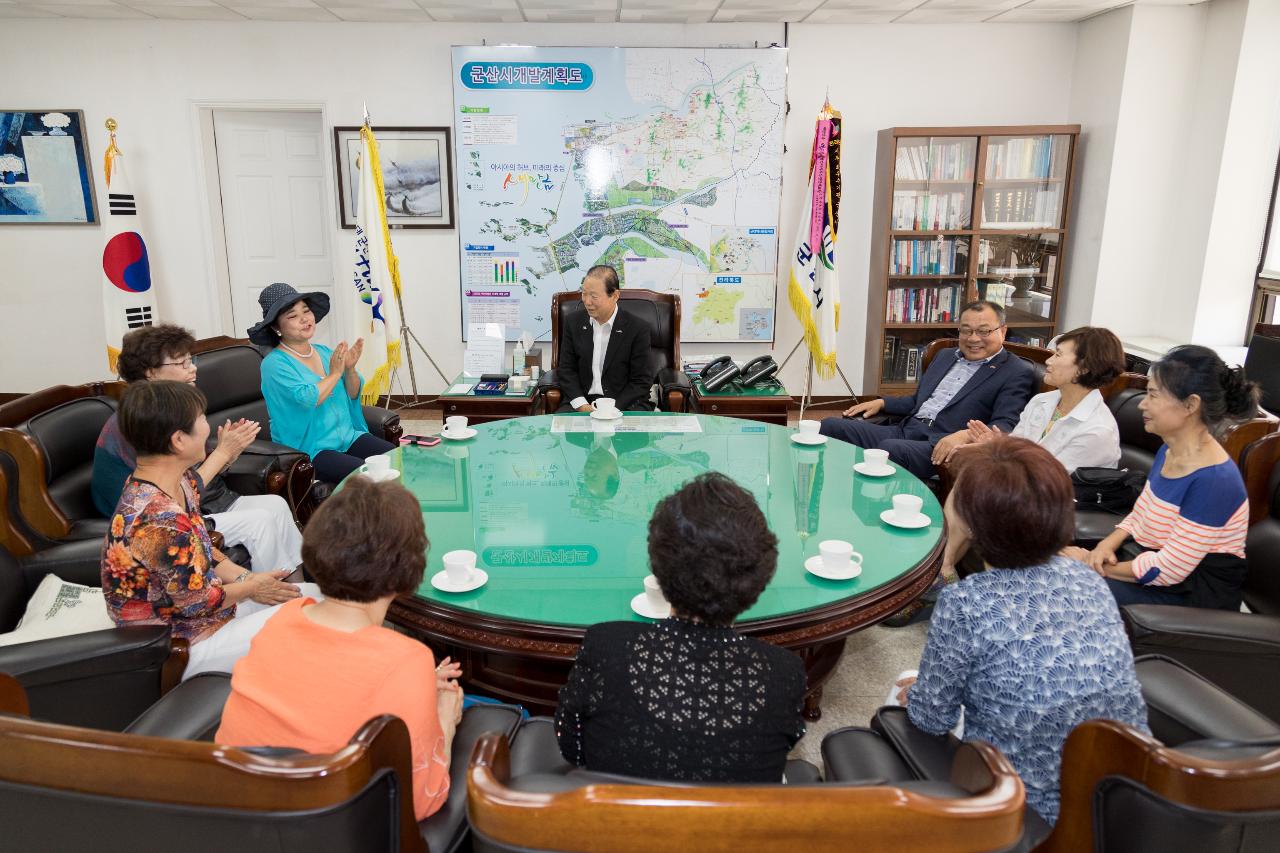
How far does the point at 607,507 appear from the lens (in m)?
2.48

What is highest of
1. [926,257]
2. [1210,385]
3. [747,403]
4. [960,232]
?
[960,232]

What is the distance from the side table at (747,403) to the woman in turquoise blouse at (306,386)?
1575 millimetres

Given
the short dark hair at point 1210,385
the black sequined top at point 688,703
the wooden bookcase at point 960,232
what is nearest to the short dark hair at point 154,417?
the black sequined top at point 688,703

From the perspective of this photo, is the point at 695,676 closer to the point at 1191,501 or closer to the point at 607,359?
the point at 1191,501

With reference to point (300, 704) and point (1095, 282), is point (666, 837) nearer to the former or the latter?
point (300, 704)

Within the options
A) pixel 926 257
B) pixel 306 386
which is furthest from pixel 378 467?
pixel 926 257

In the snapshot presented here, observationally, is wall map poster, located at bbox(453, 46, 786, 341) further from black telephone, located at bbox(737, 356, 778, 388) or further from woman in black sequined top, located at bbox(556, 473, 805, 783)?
woman in black sequined top, located at bbox(556, 473, 805, 783)

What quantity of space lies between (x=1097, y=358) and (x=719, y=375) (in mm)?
1814

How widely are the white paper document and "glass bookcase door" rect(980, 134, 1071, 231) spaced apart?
10.9 feet

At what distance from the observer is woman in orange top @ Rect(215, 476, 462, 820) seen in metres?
1.27

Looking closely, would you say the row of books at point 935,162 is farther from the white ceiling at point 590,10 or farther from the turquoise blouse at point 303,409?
the turquoise blouse at point 303,409

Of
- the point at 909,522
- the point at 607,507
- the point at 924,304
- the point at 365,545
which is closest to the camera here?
the point at 365,545

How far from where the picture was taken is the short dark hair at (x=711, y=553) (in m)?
1.32

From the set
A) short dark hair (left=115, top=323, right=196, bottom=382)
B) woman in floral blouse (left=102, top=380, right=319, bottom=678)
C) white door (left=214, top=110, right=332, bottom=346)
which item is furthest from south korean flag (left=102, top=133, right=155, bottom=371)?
woman in floral blouse (left=102, top=380, right=319, bottom=678)
